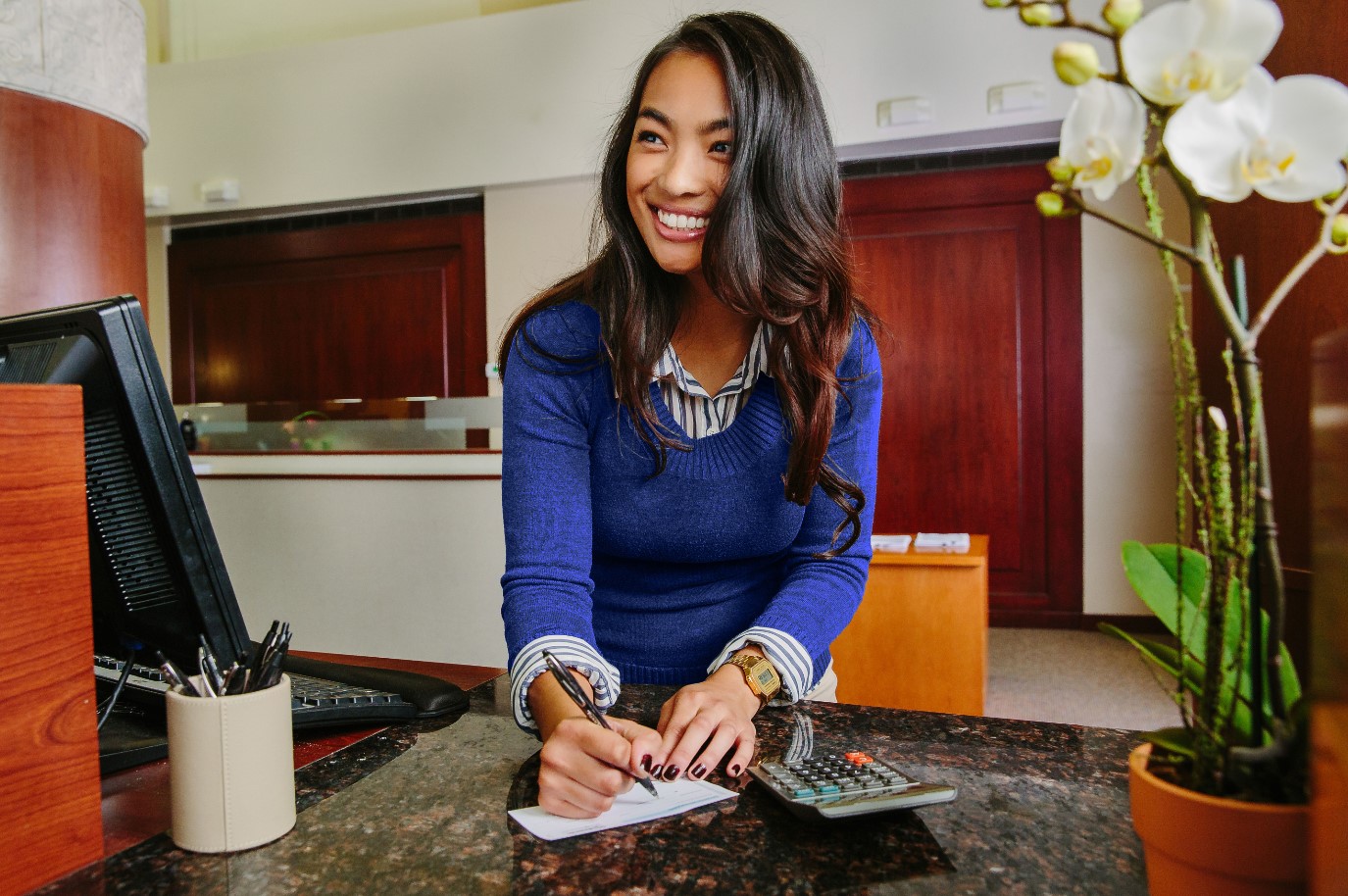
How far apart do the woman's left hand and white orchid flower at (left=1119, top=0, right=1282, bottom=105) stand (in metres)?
0.59

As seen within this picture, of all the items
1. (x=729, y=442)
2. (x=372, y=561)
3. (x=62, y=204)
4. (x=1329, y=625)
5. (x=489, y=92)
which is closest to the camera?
(x=1329, y=625)

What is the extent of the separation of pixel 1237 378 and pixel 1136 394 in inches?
166

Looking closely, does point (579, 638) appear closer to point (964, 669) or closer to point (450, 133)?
point (964, 669)

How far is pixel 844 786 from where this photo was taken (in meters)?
0.70

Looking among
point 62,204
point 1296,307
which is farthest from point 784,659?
point 62,204

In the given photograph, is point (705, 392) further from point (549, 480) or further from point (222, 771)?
point (222, 771)

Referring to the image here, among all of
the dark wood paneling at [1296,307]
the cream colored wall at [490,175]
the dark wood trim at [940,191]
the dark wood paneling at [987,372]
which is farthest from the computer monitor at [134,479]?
the dark wood trim at [940,191]

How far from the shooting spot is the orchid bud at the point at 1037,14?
16.8 inches

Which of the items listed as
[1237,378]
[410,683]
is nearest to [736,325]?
[410,683]

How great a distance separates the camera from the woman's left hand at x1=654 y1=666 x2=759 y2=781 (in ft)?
2.60

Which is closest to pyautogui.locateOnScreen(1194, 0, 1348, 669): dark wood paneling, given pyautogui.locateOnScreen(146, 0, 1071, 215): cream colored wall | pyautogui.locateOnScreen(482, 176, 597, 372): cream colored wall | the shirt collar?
the shirt collar

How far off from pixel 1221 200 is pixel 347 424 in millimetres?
5495

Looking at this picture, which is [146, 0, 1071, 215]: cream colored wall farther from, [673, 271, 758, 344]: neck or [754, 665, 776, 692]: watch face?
[754, 665, 776, 692]: watch face

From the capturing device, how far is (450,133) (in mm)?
5035
